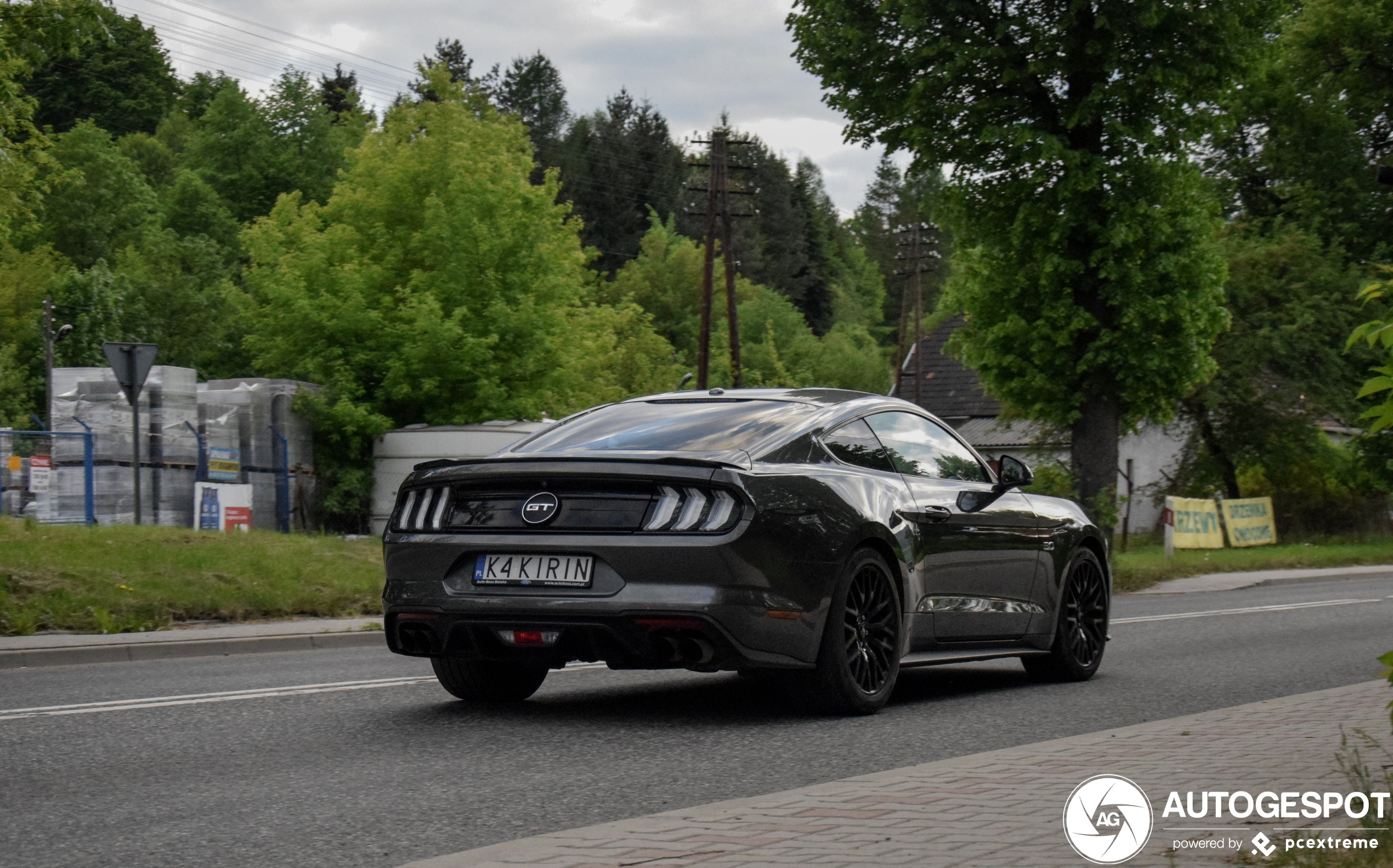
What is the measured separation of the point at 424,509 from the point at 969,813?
3407 millimetres

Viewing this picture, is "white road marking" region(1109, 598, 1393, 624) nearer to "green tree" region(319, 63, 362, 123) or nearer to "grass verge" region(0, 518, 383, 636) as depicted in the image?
"grass verge" region(0, 518, 383, 636)

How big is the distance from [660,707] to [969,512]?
1.97 meters

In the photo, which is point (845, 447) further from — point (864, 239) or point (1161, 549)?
point (864, 239)

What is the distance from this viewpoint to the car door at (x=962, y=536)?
828 centimetres

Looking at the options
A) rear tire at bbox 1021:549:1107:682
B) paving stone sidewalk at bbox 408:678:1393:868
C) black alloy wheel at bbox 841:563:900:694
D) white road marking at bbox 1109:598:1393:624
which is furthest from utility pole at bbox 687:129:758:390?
paving stone sidewalk at bbox 408:678:1393:868

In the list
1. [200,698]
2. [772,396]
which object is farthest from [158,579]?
[772,396]

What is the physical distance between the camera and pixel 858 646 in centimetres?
764

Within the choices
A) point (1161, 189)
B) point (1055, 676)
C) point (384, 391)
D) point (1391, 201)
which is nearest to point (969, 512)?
point (1055, 676)

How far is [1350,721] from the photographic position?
7164 mm

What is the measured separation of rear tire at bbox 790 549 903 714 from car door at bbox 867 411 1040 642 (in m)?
0.31

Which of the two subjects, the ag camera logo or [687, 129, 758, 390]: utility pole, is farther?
[687, 129, 758, 390]: utility pole

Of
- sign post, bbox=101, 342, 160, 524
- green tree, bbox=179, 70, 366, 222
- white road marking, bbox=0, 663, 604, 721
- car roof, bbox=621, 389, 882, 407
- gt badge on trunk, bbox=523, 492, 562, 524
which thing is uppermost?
green tree, bbox=179, 70, 366, 222

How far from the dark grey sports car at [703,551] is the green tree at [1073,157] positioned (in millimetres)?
16208

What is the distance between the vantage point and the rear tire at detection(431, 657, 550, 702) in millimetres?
8062
